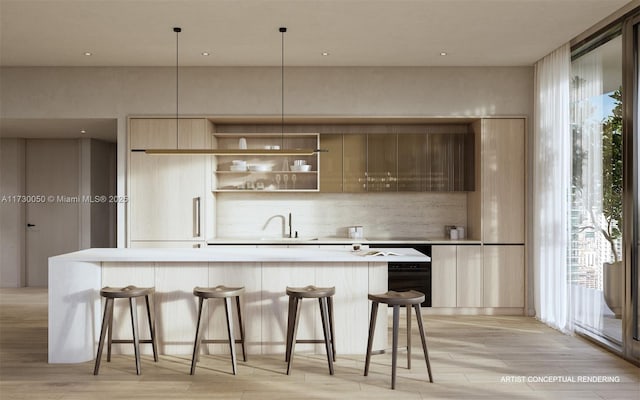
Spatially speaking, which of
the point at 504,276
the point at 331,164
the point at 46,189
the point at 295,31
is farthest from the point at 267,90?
the point at 46,189

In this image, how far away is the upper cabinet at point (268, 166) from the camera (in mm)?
6949

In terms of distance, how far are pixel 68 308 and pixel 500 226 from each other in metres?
4.62

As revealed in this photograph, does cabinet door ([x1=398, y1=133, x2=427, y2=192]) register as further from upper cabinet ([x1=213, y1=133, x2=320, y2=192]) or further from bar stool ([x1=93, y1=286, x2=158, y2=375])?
bar stool ([x1=93, y1=286, x2=158, y2=375])

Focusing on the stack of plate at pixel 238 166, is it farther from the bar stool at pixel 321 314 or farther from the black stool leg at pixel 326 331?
the black stool leg at pixel 326 331

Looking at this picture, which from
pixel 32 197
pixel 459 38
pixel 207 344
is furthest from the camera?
pixel 32 197

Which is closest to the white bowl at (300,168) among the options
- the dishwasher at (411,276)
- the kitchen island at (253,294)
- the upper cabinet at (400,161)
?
the upper cabinet at (400,161)

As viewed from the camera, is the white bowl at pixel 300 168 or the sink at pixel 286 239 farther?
the white bowl at pixel 300 168

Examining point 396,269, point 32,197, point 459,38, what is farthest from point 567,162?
point 32,197

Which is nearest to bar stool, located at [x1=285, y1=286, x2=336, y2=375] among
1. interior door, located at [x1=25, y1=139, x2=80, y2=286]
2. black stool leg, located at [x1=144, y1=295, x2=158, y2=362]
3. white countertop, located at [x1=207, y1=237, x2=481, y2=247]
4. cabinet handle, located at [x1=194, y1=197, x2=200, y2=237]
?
black stool leg, located at [x1=144, y1=295, x2=158, y2=362]

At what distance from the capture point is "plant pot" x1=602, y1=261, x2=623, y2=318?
4.74 m

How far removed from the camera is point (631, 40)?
178 inches

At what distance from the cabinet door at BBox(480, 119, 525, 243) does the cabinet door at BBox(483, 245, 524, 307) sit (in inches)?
5.5

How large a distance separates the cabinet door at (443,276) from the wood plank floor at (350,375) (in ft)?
3.77

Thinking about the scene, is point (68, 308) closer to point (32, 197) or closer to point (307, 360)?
point (307, 360)
